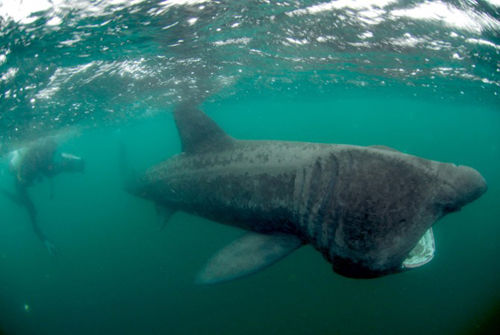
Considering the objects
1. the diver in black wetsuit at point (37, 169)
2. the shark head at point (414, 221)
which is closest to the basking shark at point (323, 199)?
the shark head at point (414, 221)

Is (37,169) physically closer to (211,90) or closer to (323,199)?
(211,90)

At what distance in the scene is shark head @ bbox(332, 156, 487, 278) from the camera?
328 cm

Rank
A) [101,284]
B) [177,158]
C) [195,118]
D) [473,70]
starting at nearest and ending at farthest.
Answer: [195,118], [177,158], [473,70], [101,284]

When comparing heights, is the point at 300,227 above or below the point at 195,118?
below

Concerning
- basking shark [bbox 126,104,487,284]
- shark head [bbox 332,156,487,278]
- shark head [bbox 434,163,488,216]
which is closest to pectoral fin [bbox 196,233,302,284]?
basking shark [bbox 126,104,487,284]

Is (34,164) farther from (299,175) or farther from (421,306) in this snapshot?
(421,306)

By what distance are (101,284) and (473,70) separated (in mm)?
23571

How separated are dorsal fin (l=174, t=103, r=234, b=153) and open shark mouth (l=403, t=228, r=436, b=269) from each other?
419 cm

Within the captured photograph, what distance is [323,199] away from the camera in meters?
3.90

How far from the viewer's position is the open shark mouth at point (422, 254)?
140 inches

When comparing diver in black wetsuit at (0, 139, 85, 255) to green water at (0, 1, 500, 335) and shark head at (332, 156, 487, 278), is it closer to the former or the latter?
green water at (0, 1, 500, 335)

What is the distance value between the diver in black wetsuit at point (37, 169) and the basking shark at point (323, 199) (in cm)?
1392

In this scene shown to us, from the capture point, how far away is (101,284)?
15508 mm

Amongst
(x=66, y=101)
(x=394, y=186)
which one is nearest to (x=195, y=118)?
(x=394, y=186)
